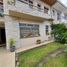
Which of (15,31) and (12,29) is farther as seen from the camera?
(15,31)

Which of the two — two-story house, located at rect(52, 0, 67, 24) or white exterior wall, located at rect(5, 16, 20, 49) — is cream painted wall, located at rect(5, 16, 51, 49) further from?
two-story house, located at rect(52, 0, 67, 24)

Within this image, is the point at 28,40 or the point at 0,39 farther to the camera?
the point at 0,39

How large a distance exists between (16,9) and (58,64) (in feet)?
25.4

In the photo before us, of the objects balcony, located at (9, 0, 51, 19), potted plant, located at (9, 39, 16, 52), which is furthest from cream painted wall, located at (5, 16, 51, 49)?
balcony, located at (9, 0, 51, 19)

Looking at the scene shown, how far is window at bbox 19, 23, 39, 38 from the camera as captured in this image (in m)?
15.7

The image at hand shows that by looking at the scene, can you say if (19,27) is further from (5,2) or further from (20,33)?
(5,2)

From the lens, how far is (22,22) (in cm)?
1552

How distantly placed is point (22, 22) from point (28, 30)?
1922 millimetres

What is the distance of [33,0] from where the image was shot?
739 inches

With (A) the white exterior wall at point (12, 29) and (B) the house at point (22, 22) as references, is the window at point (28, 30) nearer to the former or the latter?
(B) the house at point (22, 22)

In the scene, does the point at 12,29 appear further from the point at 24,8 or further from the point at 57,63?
the point at 57,63

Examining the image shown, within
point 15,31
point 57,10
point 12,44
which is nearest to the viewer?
point 12,44

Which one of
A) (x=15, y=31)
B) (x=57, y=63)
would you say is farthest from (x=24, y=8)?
(x=57, y=63)

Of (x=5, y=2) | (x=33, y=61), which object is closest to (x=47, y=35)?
(x=5, y=2)
